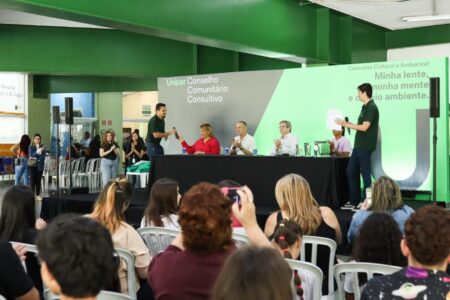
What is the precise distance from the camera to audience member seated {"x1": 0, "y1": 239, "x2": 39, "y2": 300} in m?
2.17

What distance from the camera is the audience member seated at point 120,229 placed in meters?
3.08

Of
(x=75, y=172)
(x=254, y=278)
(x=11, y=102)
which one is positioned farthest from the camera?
Answer: (x=11, y=102)

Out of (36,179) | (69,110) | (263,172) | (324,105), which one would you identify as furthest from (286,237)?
(36,179)

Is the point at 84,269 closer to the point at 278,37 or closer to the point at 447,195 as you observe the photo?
the point at 447,195

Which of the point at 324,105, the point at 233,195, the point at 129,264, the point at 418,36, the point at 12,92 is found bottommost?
the point at 129,264

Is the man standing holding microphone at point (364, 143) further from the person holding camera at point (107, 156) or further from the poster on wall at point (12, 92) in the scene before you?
the poster on wall at point (12, 92)

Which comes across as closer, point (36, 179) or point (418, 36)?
point (418, 36)

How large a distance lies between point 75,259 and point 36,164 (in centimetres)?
1094

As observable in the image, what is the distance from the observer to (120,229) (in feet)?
10.5

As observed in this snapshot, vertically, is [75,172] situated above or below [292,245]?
below

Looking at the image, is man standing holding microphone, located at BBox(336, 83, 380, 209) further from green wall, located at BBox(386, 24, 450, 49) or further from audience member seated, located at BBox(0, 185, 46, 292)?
green wall, located at BBox(386, 24, 450, 49)

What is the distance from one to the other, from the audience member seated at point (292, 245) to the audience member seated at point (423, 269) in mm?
701

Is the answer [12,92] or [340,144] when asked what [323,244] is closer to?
[340,144]

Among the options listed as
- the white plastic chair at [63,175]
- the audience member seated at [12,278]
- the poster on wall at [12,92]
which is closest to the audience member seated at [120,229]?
the audience member seated at [12,278]
